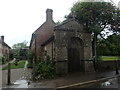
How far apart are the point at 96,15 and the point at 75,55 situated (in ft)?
16.9

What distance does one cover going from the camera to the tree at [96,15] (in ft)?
34.9

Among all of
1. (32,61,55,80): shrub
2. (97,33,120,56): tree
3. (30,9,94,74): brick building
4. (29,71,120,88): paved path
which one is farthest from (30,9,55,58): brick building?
(29,71,120,88): paved path

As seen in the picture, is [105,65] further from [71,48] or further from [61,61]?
[61,61]

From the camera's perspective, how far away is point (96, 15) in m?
11.0

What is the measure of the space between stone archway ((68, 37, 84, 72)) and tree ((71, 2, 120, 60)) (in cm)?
187

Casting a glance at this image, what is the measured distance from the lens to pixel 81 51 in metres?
11.3

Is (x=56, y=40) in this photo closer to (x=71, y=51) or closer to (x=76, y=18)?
(x=71, y=51)

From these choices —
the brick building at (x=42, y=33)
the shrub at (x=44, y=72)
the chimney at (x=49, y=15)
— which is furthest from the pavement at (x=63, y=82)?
the chimney at (x=49, y=15)

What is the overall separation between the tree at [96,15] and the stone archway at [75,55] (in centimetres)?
187

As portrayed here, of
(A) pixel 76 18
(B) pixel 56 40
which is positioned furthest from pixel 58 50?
(A) pixel 76 18

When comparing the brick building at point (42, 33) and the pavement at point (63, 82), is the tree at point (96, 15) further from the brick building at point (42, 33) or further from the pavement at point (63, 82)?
the brick building at point (42, 33)

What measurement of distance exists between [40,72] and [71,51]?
13.2ft

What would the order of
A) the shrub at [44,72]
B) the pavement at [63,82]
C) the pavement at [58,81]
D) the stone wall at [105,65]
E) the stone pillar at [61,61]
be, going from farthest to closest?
the stone wall at [105,65] → the stone pillar at [61,61] → the shrub at [44,72] → the pavement at [58,81] → the pavement at [63,82]

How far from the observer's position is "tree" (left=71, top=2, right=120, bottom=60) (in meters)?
10.6
